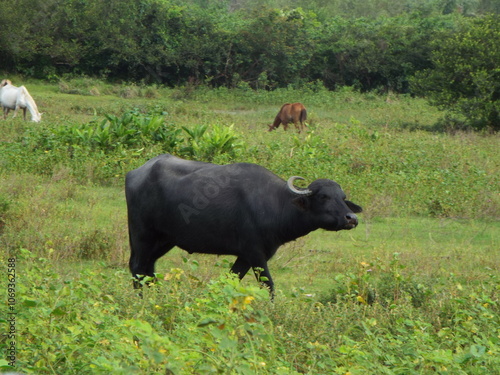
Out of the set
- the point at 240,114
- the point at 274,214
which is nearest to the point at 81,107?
the point at 240,114

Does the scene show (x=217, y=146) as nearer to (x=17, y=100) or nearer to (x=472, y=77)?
(x=17, y=100)

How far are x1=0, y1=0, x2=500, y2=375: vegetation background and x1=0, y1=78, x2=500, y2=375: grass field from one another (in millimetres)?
21

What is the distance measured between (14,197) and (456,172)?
17.9 feet

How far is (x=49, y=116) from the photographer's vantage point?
16.0 metres

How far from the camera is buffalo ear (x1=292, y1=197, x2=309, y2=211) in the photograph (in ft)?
19.7

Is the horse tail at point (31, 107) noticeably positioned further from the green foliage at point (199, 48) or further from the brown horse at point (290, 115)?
the green foliage at point (199, 48)

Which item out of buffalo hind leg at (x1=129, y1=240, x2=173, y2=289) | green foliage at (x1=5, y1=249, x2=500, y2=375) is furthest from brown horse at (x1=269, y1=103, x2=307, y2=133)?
green foliage at (x1=5, y1=249, x2=500, y2=375)

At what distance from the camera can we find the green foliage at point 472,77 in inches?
611

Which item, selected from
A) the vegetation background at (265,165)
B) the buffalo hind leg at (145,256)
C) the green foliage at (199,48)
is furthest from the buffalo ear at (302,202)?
the green foliage at (199,48)

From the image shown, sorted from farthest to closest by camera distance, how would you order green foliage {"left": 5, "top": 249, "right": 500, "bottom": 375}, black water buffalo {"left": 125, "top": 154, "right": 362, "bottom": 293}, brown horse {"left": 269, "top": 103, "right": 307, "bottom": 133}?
brown horse {"left": 269, "top": 103, "right": 307, "bottom": 133}, black water buffalo {"left": 125, "top": 154, "right": 362, "bottom": 293}, green foliage {"left": 5, "top": 249, "right": 500, "bottom": 375}

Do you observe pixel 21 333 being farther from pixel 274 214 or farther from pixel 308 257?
pixel 308 257

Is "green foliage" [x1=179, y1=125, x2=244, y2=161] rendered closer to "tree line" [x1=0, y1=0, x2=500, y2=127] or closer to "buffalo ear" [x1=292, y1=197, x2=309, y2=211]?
"buffalo ear" [x1=292, y1=197, x2=309, y2=211]

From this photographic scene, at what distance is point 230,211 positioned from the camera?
6.04 m
